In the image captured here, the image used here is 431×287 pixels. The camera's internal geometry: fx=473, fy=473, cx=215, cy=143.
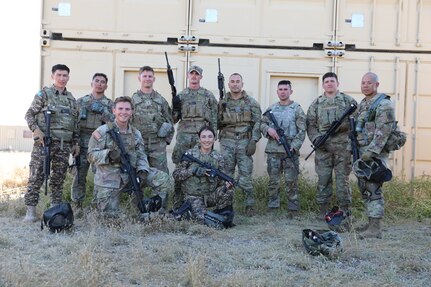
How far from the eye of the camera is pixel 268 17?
21.9 ft

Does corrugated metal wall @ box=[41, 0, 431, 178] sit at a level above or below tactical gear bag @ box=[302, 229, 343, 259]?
above

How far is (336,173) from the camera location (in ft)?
19.2

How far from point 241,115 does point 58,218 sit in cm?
255

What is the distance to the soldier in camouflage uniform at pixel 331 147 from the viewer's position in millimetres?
5754

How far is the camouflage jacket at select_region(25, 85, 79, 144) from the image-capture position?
5.29 m

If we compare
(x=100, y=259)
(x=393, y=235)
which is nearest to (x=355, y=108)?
(x=393, y=235)

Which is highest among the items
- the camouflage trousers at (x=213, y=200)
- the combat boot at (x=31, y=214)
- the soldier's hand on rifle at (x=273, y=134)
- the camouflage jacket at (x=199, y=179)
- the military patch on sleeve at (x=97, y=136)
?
the soldier's hand on rifle at (x=273, y=134)

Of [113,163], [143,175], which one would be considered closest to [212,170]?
[143,175]

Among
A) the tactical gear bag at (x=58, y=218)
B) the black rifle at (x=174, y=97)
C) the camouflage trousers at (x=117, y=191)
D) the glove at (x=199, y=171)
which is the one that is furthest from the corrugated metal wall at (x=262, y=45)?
the tactical gear bag at (x=58, y=218)

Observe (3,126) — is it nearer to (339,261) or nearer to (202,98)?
(202,98)

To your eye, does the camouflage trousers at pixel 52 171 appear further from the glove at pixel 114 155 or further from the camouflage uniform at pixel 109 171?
the glove at pixel 114 155

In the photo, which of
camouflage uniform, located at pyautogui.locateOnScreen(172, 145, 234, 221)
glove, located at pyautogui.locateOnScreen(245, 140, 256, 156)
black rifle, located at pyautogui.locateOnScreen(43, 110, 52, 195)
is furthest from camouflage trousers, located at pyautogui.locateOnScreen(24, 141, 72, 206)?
glove, located at pyautogui.locateOnScreen(245, 140, 256, 156)

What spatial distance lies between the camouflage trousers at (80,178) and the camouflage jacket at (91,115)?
14 centimetres

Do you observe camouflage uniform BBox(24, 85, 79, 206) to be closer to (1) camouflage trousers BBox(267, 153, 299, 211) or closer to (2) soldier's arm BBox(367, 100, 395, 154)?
(1) camouflage trousers BBox(267, 153, 299, 211)
